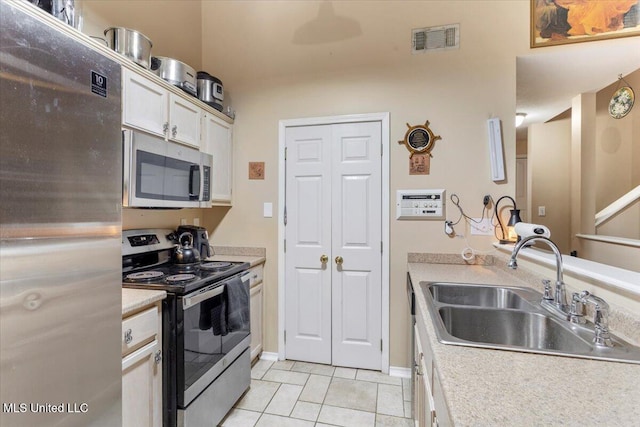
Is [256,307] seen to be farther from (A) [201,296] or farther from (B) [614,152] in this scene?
(B) [614,152]

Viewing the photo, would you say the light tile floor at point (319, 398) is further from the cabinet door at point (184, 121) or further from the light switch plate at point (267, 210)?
the cabinet door at point (184, 121)

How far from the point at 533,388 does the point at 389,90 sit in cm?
230

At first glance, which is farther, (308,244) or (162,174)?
(308,244)

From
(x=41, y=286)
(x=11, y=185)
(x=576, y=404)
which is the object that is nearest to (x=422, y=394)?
(x=576, y=404)

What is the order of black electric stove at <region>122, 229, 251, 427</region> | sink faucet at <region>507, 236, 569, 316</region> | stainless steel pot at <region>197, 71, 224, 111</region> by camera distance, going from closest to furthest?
sink faucet at <region>507, 236, 569, 316</region>, black electric stove at <region>122, 229, 251, 427</region>, stainless steel pot at <region>197, 71, 224, 111</region>

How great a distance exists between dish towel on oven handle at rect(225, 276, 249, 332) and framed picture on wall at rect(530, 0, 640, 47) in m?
2.78

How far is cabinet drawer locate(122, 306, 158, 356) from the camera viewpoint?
1.27 meters

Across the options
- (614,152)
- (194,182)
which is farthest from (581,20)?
(194,182)

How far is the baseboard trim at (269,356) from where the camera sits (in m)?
2.69

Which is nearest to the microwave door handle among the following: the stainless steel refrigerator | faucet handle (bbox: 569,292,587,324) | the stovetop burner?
the stovetop burner

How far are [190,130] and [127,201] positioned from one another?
0.84 meters

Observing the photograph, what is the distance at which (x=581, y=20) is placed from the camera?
2248mm

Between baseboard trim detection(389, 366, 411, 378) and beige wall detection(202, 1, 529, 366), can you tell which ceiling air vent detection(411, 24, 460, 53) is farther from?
baseboard trim detection(389, 366, 411, 378)

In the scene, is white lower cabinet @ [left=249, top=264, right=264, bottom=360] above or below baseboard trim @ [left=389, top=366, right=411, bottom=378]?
above
